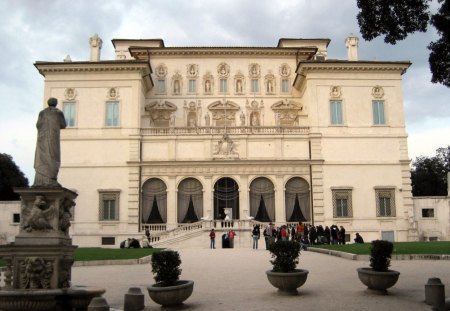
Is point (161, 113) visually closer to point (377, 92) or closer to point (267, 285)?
point (377, 92)

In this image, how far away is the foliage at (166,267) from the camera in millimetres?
12031

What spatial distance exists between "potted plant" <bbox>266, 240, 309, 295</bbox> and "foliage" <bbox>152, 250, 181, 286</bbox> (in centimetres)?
280

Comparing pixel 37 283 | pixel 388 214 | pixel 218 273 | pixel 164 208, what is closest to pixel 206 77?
pixel 164 208

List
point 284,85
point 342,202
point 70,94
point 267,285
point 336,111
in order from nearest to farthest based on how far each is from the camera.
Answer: point 267,285 < point 342,202 < point 70,94 < point 336,111 < point 284,85

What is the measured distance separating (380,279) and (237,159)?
29.8m

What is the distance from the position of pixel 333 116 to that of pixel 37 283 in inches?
1429

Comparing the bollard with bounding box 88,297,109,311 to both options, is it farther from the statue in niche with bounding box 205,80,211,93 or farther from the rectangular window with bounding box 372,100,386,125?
the statue in niche with bounding box 205,80,211,93

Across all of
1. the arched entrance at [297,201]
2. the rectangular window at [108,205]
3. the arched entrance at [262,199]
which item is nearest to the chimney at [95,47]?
the rectangular window at [108,205]

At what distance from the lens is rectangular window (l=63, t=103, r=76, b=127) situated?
143ft

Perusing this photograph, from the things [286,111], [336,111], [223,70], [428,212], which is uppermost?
[223,70]

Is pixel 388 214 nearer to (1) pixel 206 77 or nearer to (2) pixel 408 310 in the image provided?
(1) pixel 206 77

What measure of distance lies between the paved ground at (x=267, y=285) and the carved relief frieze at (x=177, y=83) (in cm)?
2729

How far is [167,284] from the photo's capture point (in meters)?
12.1

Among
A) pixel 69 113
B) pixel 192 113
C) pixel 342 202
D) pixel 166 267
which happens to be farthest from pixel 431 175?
pixel 166 267
